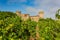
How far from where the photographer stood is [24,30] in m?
19.1

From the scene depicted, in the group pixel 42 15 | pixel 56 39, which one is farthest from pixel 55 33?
pixel 42 15

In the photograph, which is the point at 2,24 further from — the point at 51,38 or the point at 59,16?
the point at 59,16

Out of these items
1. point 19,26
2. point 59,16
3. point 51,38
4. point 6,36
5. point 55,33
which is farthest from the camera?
point 59,16

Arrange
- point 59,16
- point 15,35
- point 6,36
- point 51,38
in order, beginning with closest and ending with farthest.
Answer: point 6,36 < point 15,35 < point 51,38 < point 59,16

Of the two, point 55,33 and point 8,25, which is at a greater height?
point 8,25

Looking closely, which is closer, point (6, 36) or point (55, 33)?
point (6, 36)

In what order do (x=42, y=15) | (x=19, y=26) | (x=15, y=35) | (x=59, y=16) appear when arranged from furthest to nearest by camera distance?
(x=42, y=15), (x=59, y=16), (x=19, y=26), (x=15, y=35)

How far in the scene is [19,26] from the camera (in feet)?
59.2

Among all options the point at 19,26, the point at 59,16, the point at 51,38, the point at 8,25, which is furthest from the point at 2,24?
the point at 59,16

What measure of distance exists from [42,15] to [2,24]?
30.7 meters

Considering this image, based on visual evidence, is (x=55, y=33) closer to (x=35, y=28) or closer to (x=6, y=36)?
(x=35, y=28)

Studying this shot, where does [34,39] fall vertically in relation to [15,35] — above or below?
below

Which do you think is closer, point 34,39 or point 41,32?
point 41,32

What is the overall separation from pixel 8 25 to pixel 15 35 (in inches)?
34.2
